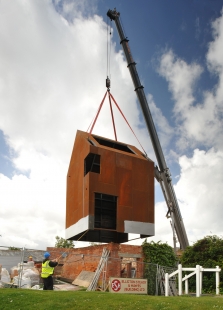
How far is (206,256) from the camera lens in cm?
2964

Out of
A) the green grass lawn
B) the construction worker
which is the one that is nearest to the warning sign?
the construction worker

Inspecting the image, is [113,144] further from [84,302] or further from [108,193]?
[84,302]

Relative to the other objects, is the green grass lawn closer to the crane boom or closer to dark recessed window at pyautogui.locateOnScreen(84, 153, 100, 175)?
dark recessed window at pyautogui.locateOnScreen(84, 153, 100, 175)

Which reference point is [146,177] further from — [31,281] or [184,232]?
[31,281]

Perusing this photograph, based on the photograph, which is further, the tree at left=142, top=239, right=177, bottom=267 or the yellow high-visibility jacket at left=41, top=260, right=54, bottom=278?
the tree at left=142, top=239, right=177, bottom=267

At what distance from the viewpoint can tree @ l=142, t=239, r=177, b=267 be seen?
26078 mm

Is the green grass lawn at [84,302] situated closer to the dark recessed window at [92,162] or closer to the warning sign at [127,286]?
the warning sign at [127,286]

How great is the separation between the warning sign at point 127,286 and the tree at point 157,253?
7002 millimetres

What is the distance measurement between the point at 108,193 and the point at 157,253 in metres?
5.83

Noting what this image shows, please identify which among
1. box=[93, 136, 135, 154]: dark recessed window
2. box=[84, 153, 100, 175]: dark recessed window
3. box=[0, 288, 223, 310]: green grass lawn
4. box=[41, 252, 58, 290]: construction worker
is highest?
box=[93, 136, 135, 154]: dark recessed window

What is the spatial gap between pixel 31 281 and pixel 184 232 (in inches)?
695

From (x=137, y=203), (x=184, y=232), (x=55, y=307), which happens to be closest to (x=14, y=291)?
(x=55, y=307)

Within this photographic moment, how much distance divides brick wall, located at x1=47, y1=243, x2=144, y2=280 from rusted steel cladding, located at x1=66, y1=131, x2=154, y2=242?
4.26 ft

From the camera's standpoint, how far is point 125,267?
25.0m
